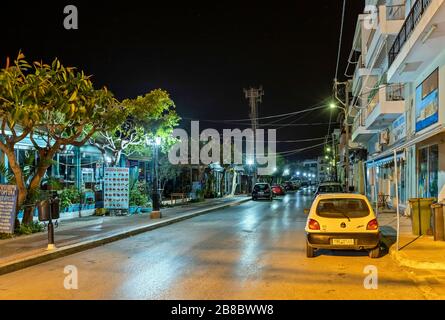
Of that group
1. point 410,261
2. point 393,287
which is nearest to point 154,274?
point 393,287

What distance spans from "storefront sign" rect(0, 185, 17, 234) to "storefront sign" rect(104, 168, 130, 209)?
7576mm

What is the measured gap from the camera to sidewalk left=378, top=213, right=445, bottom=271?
9.02 metres

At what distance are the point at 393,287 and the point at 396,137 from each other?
53.4 ft

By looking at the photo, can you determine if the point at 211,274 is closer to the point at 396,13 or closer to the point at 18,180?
the point at 18,180

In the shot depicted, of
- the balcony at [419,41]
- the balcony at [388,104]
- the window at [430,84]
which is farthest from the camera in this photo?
the balcony at [388,104]

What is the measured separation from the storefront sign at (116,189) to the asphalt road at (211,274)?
7.77m

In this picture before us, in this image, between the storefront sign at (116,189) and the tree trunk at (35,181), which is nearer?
the tree trunk at (35,181)

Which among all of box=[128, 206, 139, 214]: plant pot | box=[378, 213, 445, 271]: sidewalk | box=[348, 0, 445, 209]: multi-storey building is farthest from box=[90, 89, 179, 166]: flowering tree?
box=[378, 213, 445, 271]: sidewalk

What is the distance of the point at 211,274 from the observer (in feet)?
27.9

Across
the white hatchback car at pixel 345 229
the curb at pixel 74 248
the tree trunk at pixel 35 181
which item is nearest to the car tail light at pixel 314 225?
the white hatchback car at pixel 345 229

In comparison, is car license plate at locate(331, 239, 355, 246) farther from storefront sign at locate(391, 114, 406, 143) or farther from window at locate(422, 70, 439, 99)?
storefront sign at locate(391, 114, 406, 143)

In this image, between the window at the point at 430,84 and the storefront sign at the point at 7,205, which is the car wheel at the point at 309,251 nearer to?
the window at the point at 430,84

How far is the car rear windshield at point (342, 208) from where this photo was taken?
1024cm

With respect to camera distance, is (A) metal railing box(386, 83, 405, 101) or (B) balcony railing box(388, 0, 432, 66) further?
(A) metal railing box(386, 83, 405, 101)
